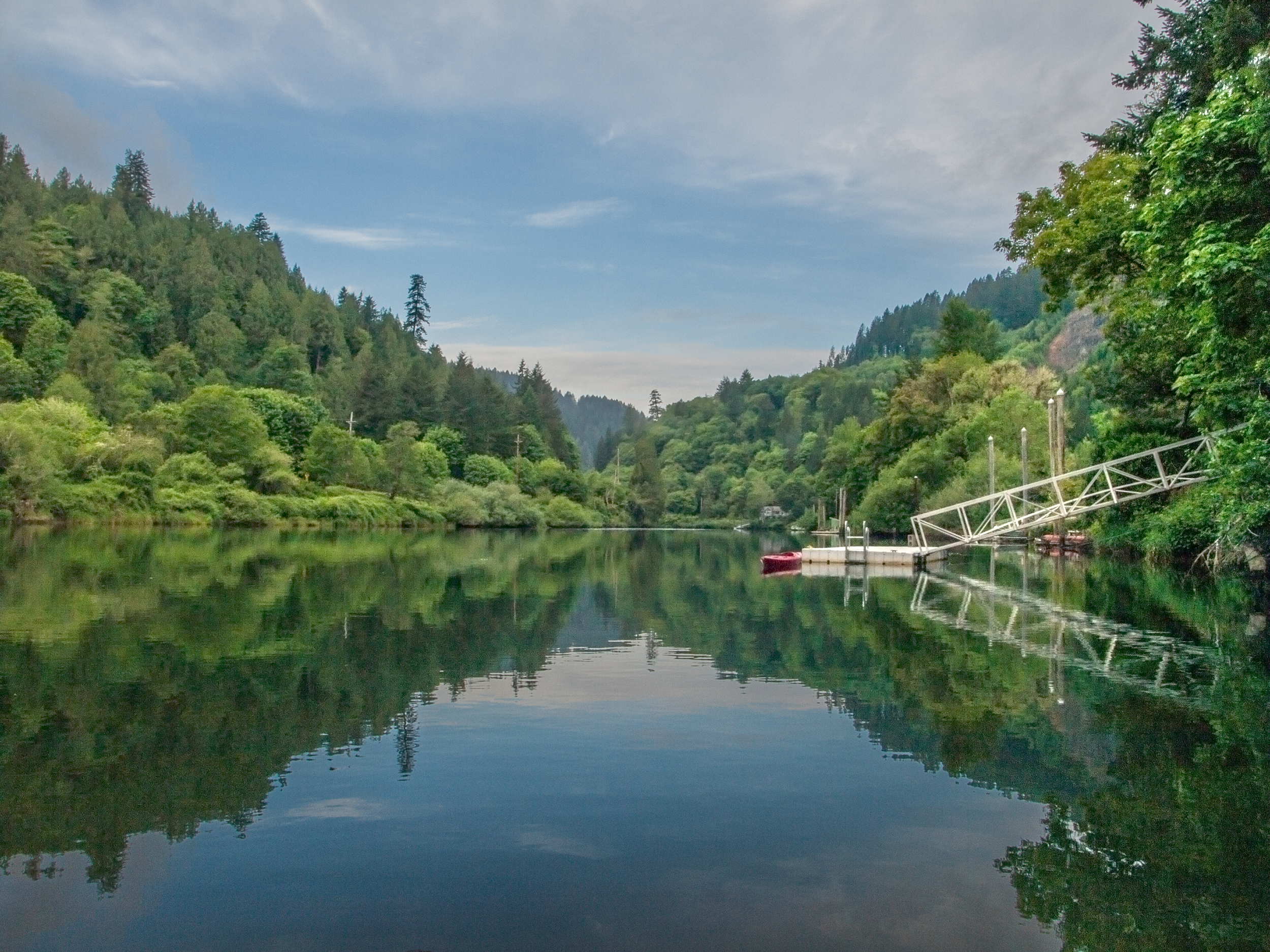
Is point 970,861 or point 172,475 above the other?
point 172,475

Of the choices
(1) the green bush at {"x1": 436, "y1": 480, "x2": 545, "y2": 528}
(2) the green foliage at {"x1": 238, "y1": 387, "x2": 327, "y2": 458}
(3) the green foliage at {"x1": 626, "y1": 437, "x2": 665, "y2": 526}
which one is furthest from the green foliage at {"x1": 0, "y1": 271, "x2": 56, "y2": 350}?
(3) the green foliage at {"x1": 626, "y1": 437, "x2": 665, "y2": 526}

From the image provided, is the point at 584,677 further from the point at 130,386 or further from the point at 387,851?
the point at 130,386

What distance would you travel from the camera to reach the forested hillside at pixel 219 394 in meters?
66.8

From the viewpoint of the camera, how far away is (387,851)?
7.61 metres

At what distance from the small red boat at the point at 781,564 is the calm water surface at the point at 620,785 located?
72.9 ft

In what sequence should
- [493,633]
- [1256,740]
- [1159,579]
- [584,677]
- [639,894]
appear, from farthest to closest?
[1159,579]
[493,633]
[584,677]
[1256,740]
[639,894]

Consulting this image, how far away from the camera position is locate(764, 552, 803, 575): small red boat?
43.5 metres

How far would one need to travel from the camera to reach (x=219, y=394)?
80688 mm

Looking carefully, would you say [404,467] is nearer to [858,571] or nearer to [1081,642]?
[858,571]

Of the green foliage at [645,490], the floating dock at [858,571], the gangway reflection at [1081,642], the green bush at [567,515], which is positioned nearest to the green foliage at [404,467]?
the green bush at [567,515]

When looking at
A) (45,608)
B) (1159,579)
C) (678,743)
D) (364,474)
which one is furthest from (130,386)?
(678,743)

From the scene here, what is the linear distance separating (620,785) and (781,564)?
3559cm

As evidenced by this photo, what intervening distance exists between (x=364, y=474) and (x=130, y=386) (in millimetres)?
23448

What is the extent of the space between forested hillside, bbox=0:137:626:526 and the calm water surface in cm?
5191
